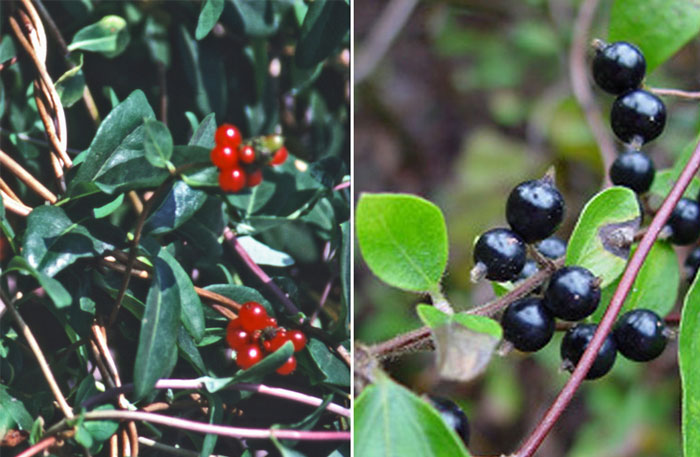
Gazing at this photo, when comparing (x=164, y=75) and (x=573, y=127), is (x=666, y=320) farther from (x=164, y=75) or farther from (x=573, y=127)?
(x=573, y=127)

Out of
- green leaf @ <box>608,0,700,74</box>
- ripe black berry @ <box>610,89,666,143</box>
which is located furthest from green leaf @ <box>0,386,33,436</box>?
green leaf @ <box>608,0,700,74</box>

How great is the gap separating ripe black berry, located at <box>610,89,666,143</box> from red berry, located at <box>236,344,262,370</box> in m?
0.33

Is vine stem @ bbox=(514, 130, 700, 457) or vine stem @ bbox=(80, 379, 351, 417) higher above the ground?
vine stem @ bbox=(514, 130, 700, 457)

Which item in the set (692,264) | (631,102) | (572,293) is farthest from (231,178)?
(692,264)

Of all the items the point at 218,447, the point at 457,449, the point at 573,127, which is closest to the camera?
the point at 457,449

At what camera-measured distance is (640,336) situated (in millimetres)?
615

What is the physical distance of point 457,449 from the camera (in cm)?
47

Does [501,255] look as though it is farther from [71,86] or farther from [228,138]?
[71,86]

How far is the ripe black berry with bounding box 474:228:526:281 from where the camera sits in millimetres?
581

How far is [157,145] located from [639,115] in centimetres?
38

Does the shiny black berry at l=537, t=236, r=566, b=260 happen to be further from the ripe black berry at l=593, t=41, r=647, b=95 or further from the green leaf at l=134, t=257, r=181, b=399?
the green leaf at l=134, t=257, r=181, b=399

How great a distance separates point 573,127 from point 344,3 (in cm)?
104

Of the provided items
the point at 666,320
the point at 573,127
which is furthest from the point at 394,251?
the point at 573,127

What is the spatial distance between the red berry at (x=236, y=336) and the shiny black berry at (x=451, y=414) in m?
0.13
